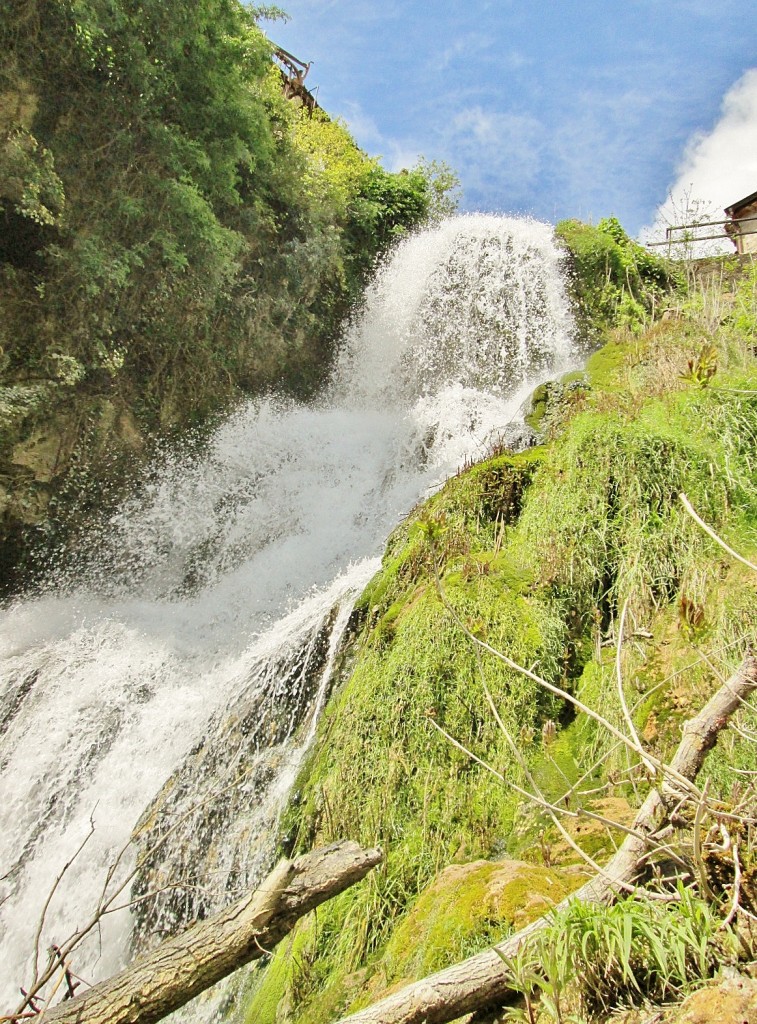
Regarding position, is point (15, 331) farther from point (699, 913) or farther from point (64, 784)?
point (699, 913)

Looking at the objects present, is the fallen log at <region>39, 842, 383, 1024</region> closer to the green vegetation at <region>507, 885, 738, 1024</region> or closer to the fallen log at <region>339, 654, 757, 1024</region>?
the fallen log at <region>339, 654, 757, 1024</region>

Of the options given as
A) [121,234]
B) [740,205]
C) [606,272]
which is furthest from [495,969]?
[740,205]

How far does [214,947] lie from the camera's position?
1906 mm

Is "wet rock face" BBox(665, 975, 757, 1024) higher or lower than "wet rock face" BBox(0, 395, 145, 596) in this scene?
lower

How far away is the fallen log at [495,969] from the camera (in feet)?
5.28

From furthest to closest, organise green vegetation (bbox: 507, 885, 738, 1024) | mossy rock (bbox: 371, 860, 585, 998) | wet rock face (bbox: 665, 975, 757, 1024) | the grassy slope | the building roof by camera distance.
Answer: the building roof → the grassy slope → mossy rock (bbox: 371, 860, 585, 998) → green vegetation (bbox: 507, 885, 738, 1024) → wet rock face (bbox: 665, 975, 757, 1024)

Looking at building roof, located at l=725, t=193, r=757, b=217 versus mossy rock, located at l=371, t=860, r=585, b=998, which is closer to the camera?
mossy rock, located at l=371, t=860, r=585, b=998

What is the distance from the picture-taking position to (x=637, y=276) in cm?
1241

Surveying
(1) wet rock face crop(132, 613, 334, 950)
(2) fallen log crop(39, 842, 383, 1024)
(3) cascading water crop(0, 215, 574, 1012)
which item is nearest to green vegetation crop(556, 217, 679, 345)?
(3) cascading water crop(0, 215, 574, 1012)

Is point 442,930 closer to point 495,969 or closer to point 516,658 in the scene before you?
point 495,969

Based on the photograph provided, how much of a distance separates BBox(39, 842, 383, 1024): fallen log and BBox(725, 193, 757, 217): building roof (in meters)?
19.1

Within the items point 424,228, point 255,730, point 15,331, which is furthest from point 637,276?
point 255,730

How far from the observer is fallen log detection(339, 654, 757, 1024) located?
5.28ft

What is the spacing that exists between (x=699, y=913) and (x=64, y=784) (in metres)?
4.68
